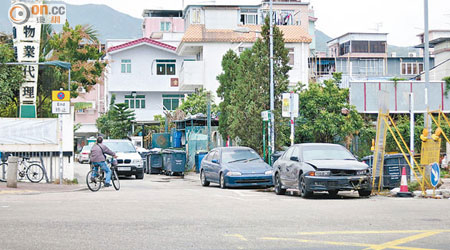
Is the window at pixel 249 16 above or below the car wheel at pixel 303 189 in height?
above

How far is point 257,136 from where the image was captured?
32.0 metres

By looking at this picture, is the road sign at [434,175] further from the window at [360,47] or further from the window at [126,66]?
the window at [360,47]

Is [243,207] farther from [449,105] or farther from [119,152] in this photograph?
[449,105]

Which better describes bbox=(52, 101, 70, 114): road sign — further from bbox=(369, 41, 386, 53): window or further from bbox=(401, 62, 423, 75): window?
bbox=(369, 41, 386, 53): window

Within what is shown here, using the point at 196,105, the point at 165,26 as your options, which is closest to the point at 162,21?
the point at 165,26

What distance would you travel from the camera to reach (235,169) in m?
24.4

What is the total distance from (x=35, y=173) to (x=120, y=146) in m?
7.80

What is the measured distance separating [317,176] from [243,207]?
12.2 feet

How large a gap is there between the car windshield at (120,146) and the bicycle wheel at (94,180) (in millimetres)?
9174

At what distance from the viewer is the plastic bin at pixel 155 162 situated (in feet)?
126

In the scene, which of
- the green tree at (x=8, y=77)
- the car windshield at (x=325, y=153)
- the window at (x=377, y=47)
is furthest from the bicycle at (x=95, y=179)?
the window at (x=377, y=47)

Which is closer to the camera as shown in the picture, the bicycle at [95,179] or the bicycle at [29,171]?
the bicycle at [95,179]

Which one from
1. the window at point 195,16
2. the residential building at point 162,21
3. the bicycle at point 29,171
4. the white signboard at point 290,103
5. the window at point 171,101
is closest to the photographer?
the bicycle at point 29,171

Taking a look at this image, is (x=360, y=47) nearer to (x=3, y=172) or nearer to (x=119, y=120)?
(x=119, y=120)
